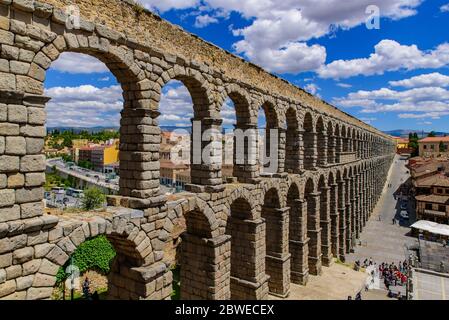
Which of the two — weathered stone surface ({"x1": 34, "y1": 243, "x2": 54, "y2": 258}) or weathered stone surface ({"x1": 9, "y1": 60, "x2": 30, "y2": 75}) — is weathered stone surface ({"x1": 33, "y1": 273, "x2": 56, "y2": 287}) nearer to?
weathered stone surface ({"x1": 34, "y1": 243, "x2": 54, "y2": 258})

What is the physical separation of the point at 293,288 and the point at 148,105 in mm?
15709

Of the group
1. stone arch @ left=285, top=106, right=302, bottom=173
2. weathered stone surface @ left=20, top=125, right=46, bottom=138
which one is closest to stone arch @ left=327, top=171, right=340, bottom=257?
stone arch @ left=285, top=106, right=302, bottom=173

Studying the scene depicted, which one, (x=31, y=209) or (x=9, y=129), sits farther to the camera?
(x=31, y=209)

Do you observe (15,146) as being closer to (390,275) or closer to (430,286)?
(390,275)

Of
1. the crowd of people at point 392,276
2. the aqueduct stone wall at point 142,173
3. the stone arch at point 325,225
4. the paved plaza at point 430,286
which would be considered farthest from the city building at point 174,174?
the aqueduct stone wall at point 142,173

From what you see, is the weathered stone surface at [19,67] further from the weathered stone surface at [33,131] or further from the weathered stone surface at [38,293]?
the weathered stone surface at [38,293]

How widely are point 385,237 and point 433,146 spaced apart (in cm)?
7430

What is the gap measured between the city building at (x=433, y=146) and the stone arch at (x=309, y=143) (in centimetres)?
9134

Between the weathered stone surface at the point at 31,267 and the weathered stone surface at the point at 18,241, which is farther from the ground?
the weathered stone surface at the point at 18,241

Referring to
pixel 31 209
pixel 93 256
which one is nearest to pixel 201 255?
pixel 31 209

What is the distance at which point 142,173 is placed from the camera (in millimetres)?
9805

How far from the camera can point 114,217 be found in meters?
8.98

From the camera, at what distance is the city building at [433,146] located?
98119 mm

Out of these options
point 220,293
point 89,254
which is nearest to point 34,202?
point 220,293
